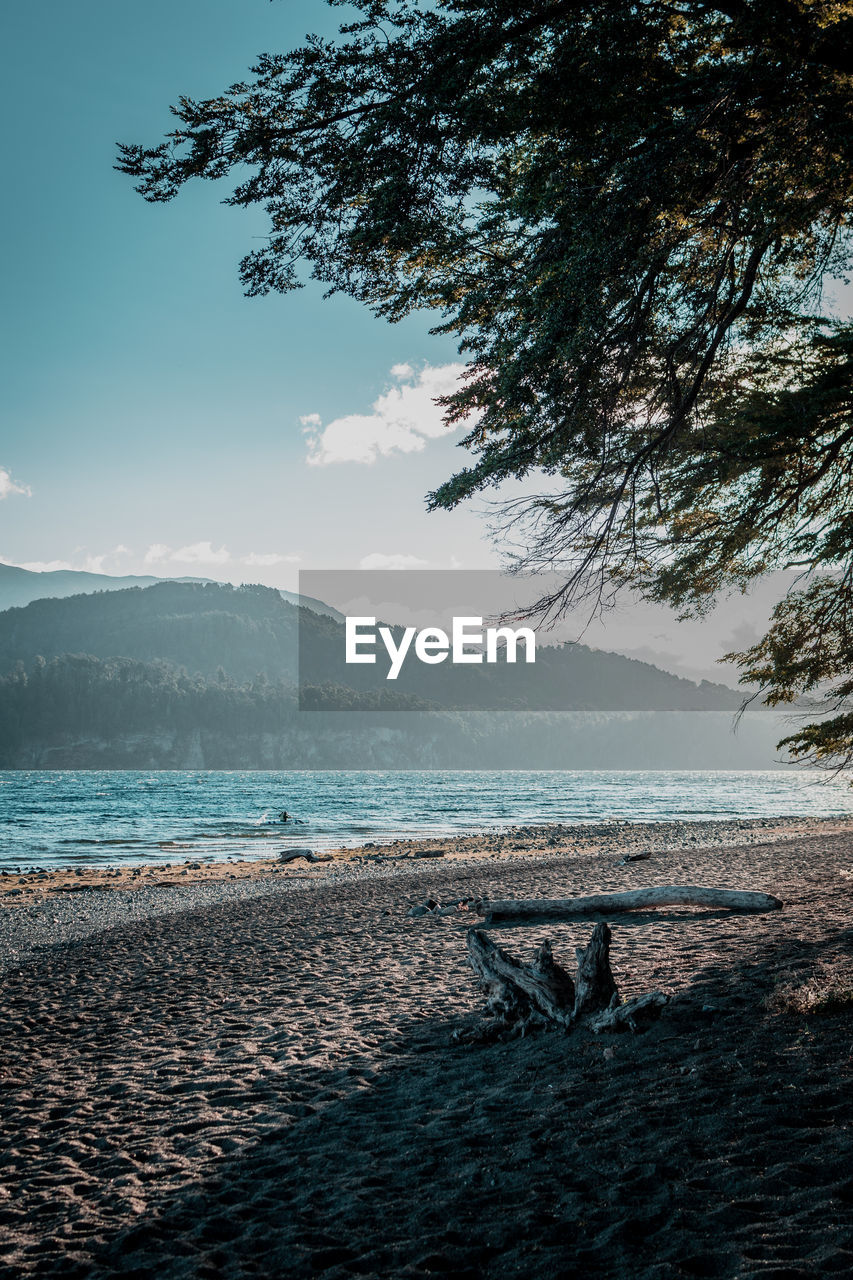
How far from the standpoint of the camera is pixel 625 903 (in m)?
11.4

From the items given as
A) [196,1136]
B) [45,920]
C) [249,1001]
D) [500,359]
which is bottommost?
[45,920]

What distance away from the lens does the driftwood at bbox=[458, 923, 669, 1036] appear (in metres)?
6.02

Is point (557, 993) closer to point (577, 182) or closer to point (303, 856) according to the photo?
point (577, 182)

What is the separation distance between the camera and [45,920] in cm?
1523

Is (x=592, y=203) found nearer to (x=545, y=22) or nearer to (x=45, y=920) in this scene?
(x=545, y=22)

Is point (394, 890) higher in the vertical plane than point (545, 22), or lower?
lower

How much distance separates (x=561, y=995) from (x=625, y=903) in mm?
5506

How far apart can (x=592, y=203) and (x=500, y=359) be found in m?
1.39

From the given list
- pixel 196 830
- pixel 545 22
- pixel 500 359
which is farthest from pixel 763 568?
pixel 196 830

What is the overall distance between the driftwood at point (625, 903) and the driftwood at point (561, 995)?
5.05 metres

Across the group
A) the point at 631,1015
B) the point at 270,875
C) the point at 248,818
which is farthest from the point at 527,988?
the point at 248,818

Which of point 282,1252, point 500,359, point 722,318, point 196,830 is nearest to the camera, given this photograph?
point 282,1252

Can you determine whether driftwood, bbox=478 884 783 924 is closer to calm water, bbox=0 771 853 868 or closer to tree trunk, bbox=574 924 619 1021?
tree trunk, bbox=574 924 619 1021

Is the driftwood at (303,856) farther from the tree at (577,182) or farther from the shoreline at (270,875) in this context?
the tree at (577,182)
